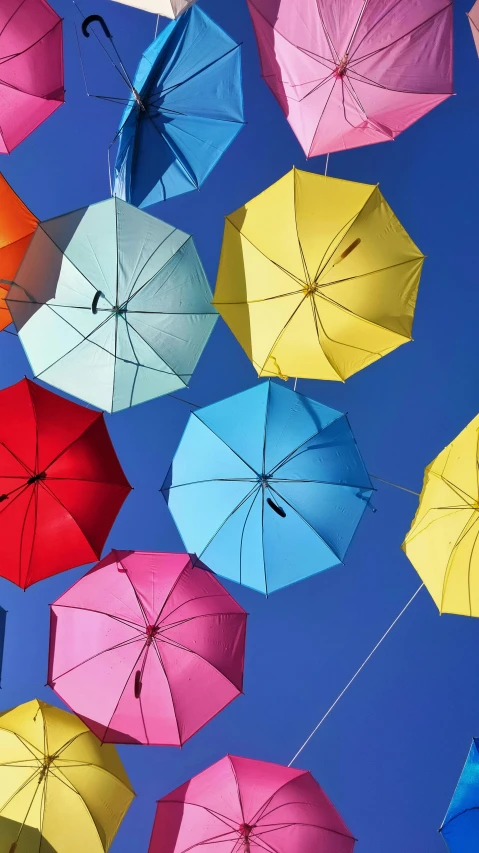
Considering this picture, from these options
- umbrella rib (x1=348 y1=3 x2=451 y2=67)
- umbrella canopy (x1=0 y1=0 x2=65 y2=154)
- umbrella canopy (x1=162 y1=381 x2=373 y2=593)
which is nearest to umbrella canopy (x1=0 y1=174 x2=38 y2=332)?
umbrella canopy (x1=0 y1=0 x2=65 y2=154)

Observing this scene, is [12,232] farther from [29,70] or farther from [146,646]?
[146,646]

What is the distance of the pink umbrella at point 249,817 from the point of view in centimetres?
842

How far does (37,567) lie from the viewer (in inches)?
344

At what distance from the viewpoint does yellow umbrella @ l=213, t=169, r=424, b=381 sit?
826 cm

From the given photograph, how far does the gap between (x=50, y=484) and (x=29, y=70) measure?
528 cm

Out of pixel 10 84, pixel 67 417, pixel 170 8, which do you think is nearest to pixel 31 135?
pixel 10 84

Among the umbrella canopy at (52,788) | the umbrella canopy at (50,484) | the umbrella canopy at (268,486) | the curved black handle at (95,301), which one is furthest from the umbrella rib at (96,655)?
the curved black handle at (95,301)

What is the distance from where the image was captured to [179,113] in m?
9.14

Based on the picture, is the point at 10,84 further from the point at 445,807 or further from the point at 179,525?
the point at 445,807

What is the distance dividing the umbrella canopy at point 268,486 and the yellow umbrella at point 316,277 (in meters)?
0.62

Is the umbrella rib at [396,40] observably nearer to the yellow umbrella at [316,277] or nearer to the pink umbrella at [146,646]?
the yellow umbrella at [316,277]

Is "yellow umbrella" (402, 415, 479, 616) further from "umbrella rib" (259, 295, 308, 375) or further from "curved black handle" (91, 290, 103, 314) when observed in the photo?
"curved black handle" (91, 290, 103, 314)

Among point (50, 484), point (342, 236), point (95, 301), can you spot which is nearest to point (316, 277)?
point (342, 236)

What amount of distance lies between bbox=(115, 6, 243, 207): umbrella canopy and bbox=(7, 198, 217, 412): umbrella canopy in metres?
1.07
